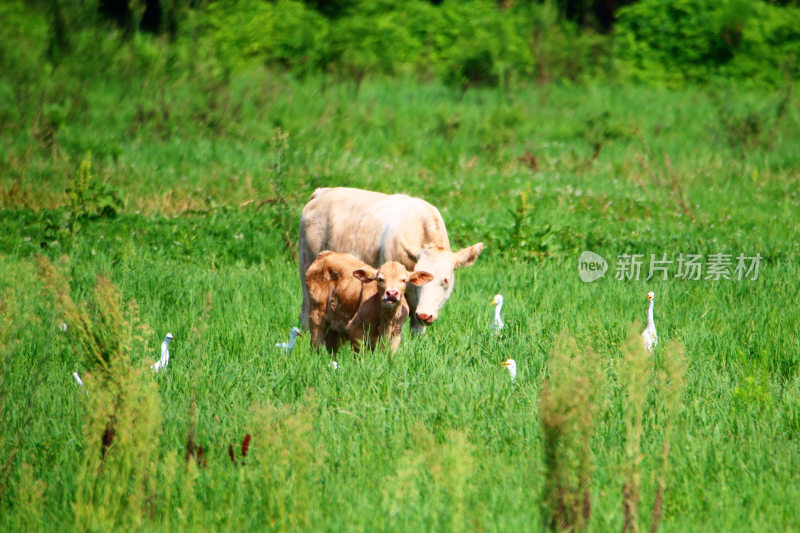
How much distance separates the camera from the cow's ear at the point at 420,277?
5.80 metres

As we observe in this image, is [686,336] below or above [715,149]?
above

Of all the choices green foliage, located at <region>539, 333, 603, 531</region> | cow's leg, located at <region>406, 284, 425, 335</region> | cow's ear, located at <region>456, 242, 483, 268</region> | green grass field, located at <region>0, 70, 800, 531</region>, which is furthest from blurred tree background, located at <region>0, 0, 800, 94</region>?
green foliage, located at <region>539, 333, 603, 531</region>

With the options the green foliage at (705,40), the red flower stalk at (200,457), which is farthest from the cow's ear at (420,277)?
the green foliage at (705,40)

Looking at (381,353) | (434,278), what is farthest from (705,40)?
(381,353)

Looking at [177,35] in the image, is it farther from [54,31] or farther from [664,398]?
[664,398]

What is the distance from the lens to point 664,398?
513 cm

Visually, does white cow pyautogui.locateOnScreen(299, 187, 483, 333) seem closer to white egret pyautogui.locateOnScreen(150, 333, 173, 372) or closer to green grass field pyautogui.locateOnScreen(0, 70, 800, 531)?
green grass field pyautogui.locateOnScreen(0, 70, 800, 531)

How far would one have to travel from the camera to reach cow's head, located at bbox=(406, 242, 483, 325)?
19.8 feet

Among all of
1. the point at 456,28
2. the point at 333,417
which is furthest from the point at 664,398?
the point at 456,28

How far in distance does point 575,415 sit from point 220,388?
2681 mm

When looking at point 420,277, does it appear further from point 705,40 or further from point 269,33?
point 705,40

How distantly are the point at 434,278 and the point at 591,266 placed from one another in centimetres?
337

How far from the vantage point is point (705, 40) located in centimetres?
2198

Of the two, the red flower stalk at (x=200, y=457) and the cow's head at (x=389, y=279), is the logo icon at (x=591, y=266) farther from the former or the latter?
the red flower stalk at (x=200, y=457)
